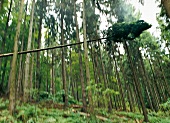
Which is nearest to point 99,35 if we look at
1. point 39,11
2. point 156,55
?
point 39,11

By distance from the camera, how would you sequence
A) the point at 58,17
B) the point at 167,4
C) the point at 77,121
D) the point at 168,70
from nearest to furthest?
the point at 167,4 → the point at 77,121 → the point at 58,17 → the point at 168,70

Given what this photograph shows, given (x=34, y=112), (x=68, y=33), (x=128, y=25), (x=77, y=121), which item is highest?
(x=68, y=33)

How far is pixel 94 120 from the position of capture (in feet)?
26.5

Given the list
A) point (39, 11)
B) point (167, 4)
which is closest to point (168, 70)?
point (39, 11)

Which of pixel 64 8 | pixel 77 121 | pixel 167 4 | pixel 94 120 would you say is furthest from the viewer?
pixel 64 8

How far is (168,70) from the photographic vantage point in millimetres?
27797

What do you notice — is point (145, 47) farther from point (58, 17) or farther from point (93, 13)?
point (58, 17)

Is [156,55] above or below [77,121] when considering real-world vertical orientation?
above

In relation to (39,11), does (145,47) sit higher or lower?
lower

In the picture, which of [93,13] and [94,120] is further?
[93,13]

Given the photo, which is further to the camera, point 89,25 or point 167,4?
point 89,25

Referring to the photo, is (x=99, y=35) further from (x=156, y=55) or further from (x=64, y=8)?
(x=156, y=55)

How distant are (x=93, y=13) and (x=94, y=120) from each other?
11490 mm

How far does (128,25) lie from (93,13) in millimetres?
7323
